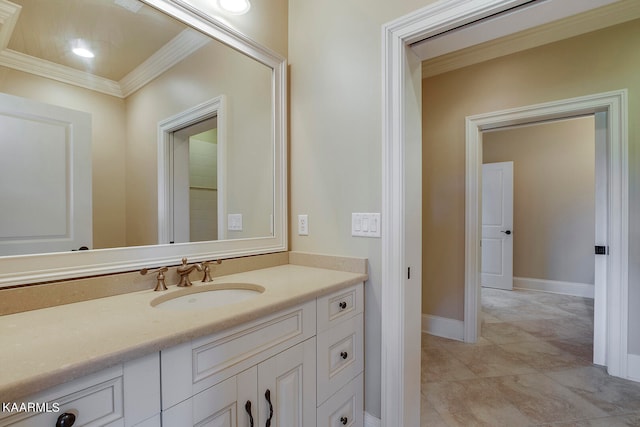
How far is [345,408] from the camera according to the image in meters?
1.35

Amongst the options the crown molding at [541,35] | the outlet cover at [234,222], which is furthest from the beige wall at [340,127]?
the crown molding at [541,35]

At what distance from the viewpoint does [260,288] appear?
4.15ft

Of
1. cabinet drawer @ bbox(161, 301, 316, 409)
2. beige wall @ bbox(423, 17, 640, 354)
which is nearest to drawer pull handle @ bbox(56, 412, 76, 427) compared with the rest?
cabinet drawer @ bbox(161, 301, 316, 409)

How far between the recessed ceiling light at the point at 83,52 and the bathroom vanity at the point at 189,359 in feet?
2.95

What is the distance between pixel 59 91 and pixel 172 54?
0.51m

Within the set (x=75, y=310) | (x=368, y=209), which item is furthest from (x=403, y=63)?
(x=75, y=310)

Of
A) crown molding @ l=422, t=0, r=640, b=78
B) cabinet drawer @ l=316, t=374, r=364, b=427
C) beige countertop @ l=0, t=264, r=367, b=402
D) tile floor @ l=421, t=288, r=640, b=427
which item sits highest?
crown molding @ l=422, t=0, r=640, b=78

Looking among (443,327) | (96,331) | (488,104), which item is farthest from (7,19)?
(443,327)

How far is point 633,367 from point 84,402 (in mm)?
3162

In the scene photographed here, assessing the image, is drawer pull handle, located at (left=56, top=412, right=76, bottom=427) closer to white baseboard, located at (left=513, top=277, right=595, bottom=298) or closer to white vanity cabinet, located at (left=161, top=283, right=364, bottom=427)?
white vanity cabinet, located at (left=161, top=283, right=364, bottom=427)

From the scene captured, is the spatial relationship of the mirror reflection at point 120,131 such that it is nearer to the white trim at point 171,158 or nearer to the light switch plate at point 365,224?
the white trim at point 171,158

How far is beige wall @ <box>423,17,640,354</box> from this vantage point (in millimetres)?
2113

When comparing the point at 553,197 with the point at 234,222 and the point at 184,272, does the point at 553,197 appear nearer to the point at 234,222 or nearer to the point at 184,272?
the point at 234,222

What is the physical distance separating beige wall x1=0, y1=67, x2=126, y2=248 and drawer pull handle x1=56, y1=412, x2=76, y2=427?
2.18 ft
